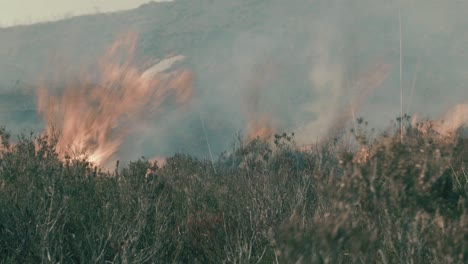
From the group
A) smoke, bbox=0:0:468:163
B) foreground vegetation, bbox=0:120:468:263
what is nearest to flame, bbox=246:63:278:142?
smoke, bbox=0:0:468:163

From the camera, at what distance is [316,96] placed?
246 feet

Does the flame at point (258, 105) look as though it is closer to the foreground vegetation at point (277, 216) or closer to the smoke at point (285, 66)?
the smoke at point (285, 66)

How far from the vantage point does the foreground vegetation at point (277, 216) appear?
8.07m

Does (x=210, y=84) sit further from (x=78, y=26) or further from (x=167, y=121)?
(x=78, y=26)

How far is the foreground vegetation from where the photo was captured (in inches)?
318

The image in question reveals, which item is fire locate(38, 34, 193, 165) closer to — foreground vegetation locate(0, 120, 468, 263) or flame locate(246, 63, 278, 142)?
flame locate(246, 63, 278, 142)

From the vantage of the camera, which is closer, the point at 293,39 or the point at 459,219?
the point at 459,219

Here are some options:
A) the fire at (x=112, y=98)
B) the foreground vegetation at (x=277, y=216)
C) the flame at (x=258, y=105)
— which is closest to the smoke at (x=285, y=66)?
the flame at (x=258, y=105)

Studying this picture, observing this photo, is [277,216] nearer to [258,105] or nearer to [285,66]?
[258,105]

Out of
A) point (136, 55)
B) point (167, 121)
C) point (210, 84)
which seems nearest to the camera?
point (167, 121)

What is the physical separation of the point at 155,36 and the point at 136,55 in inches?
246

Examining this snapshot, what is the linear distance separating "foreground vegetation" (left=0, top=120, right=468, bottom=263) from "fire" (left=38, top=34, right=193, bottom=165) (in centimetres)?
3155

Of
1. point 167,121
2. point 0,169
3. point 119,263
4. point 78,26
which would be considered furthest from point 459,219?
point 78,26

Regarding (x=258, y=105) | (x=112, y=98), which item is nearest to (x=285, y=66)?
(x=258, y=105)
